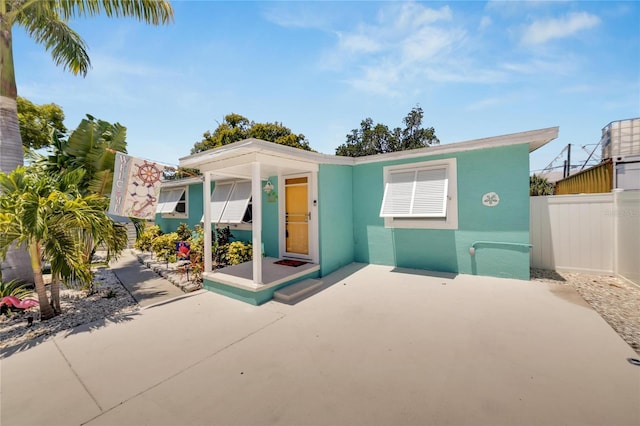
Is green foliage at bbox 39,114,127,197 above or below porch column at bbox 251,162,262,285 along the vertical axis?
above

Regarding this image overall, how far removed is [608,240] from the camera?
20.9ft

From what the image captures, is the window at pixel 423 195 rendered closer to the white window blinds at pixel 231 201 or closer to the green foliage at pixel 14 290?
the white window blinds at pixel 231 201

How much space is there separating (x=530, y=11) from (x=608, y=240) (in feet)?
20.0

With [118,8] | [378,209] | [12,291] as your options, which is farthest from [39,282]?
[378,209]

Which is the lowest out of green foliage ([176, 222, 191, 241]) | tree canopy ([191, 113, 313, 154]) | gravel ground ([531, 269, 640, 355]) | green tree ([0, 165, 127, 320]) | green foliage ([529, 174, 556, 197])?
gravel ground ([531, 269, 640, 355])

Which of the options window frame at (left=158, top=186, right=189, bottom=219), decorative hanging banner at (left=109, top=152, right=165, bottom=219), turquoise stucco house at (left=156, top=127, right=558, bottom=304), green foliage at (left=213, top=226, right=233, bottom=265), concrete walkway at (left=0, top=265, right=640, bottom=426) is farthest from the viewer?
window frame at (left=158, top=186, right=189, bottom=219)

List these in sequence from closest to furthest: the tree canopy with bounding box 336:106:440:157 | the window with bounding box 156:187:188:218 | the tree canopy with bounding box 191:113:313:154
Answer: the window with bounding box 156:187:188:218 < the tree canopy with bounding box 191:113:313:154 < the tree canopy with bounding box 336:106:440:157

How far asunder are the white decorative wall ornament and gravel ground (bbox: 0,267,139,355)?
8.53 meters

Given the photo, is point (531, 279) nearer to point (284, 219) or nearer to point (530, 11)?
point (530, 11)

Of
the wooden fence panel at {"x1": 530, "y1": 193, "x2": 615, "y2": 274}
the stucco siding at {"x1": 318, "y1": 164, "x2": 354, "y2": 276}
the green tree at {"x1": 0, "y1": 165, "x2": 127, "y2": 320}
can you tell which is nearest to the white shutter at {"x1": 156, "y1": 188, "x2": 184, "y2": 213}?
the green tree at {"x1": 0, "y1": 165, "x2": 127, "y2": 320}

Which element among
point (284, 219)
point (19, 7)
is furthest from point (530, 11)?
point (19, 7)

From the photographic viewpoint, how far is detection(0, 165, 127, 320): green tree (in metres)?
3.96

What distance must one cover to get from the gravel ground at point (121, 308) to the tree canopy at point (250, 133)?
67.3 ft

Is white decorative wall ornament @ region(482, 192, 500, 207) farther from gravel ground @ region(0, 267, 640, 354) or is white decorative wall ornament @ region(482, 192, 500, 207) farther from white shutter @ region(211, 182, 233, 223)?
white shutter @ region(211, 182, 233, 223)
